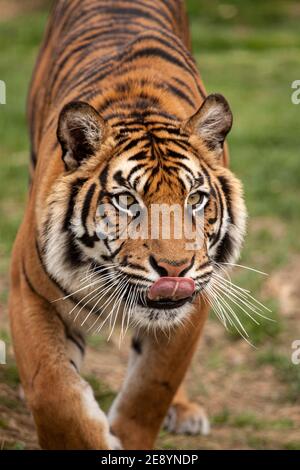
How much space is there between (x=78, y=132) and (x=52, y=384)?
719mm

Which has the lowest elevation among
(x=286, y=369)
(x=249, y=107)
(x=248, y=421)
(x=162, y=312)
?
(x=248, y=421)

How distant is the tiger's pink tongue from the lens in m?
2.36

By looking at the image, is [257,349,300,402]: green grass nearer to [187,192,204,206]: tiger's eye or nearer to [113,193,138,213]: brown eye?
[187,192,204,206]: tiger's eye

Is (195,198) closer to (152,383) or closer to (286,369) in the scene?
(152,383)

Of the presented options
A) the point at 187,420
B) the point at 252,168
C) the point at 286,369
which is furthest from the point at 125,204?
the point at 252,168

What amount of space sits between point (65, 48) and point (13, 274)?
105cm

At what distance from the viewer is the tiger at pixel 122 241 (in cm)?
245

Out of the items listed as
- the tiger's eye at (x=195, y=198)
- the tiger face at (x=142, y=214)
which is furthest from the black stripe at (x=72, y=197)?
the tiger's eye at (x=195, y=198)

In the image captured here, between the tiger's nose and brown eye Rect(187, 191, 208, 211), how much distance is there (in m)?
0.20

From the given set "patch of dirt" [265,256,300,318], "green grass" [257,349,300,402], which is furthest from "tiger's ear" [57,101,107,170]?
"patch of dirt" [265,256,300,318]

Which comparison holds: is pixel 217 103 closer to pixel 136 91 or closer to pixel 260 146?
pixel 136 91

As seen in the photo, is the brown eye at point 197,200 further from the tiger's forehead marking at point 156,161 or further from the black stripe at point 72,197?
the black stripe at point 72,197

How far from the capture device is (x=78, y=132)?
2590 mm
